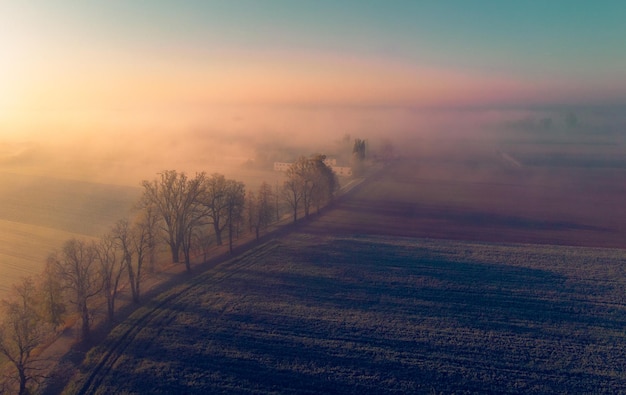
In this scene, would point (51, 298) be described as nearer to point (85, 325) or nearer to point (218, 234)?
point (85, 325)

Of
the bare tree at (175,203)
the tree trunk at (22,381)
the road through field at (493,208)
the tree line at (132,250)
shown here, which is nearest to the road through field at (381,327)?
the tree trunk at (22,381)

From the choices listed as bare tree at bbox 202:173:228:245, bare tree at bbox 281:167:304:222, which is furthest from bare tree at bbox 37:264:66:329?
bare tree at bbox 281:167:304:222

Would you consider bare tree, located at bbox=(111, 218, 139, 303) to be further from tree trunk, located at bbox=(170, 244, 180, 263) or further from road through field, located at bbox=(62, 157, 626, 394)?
tree trunk, located at bbox=(170, 244, 180, 263)

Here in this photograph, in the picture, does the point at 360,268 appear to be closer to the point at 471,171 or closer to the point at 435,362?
the point at 435,362

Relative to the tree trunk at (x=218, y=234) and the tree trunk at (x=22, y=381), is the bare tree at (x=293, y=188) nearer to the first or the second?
the tree trunk at (x=218, y=234)

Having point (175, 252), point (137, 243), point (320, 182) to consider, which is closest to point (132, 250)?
point (137, 243)

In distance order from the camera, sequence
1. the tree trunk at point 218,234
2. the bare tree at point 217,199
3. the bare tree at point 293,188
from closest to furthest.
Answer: the bare tree at point 217,199, the tree trunk at point 218,234, the bare tree at point 293,188
